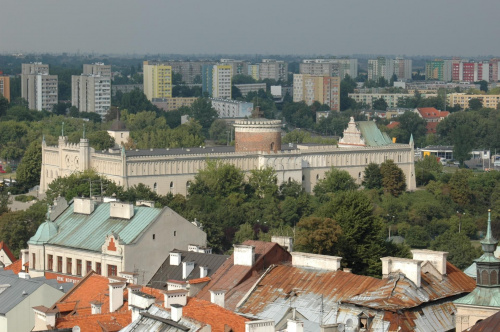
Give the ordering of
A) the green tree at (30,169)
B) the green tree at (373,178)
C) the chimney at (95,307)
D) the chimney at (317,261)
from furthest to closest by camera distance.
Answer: the green tree at (30,169) < the green tree at (373,178) < the chimney at (317,261) < the chimney at (95,307)

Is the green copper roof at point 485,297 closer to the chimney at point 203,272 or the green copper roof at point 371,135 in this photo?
the chimney at point 203,272

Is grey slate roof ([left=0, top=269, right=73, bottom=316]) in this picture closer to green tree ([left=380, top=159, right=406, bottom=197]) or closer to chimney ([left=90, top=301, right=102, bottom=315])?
chimney ([left=90, top=301, right=102, bottom=315])

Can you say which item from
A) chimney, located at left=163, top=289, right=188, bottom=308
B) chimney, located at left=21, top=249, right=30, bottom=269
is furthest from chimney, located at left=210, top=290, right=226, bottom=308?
chimney, located at left=21, top=249, right=30, bottom=269

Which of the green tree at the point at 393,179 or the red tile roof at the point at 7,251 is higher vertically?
the red tile roof at the point at 7,251

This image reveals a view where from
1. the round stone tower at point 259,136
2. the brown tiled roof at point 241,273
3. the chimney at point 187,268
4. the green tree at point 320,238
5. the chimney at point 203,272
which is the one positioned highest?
the brown tiled roof at point 241,273

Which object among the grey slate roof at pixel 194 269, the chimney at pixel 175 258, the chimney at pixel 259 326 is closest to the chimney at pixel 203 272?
the grey slate roof at pixel 194 269

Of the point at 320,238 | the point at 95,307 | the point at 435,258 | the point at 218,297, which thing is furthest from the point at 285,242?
the point at 95,307

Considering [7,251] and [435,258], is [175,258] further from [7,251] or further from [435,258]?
[7,251]
